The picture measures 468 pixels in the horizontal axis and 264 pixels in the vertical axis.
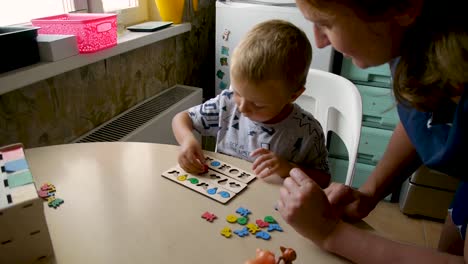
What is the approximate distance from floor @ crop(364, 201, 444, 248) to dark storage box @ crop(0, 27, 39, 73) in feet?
4.87

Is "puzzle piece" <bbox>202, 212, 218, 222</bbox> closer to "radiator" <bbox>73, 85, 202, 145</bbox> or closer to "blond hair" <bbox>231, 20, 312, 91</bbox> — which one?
"blond hair" <bbox>231, 20, 312, 91</bbox>

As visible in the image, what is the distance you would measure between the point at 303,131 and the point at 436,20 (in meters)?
0.54

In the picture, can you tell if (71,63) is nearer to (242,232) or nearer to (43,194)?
(43,194)

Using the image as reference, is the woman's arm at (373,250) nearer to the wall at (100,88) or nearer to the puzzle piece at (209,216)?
the puzzle piece at (209,216)

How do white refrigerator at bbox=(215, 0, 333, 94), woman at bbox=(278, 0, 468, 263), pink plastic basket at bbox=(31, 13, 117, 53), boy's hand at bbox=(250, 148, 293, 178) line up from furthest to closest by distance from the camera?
white refrigerator at bbox=(215, 0, 333, 94) → pink plastic basket at bbox=(31, 13, 117, 53) → boy's hand at bbox=(250, 148, 293, 178) → woman at bbox=(278, 0, 468, 263)

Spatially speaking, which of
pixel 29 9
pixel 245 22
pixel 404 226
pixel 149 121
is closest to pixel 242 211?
pixel 149 121

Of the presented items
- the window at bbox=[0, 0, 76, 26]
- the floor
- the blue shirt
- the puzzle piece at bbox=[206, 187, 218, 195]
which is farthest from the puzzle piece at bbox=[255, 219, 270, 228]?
the floor

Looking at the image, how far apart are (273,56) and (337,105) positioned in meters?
0.32

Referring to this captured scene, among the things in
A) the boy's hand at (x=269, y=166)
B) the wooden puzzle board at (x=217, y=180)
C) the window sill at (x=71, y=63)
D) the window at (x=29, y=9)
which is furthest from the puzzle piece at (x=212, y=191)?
the window at (x=29, y=9)

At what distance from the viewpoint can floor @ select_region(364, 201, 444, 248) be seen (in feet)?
5.51

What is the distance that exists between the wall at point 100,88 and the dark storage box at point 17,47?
9cm

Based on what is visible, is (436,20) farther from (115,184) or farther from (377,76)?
(377,76)

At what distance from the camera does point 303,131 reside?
3.24 feet

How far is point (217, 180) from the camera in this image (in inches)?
30.9
